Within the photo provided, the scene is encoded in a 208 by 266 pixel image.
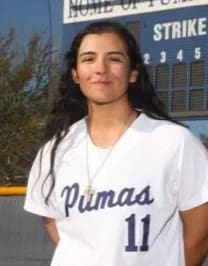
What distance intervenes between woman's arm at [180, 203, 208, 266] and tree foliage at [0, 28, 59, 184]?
8.15 meters

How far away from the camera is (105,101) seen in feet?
5.25

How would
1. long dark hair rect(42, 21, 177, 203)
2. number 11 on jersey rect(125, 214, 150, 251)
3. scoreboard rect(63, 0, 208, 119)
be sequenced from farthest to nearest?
scoreboard rect(63, 0, 208, 119) → long dark hair rect(42, 21, 177, 203) → number 11 on jersey rect(125, 214, 150, 251)

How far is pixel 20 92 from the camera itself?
1026 cm

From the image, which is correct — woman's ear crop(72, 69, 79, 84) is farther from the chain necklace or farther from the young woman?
the chain necklace

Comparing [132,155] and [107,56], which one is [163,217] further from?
[107,56]

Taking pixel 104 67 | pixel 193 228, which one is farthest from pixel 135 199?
pixel 104 67

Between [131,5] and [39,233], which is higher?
[131,5]

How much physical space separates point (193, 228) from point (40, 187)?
0.28 metres

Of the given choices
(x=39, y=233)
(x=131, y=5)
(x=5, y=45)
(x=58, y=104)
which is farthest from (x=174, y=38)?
(x=58, y=104)

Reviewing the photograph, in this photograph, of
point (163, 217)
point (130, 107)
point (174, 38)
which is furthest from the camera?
point (174, 38)

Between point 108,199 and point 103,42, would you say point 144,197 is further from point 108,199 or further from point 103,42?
point 103,42

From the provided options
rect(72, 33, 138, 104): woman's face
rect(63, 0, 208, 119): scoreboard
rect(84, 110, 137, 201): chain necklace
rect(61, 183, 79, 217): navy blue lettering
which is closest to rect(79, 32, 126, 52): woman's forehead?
rect(72, 33, 138, 104): woman's face

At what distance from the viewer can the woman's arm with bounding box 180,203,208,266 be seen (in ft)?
5.13

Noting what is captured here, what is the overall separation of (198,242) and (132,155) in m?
0.18
